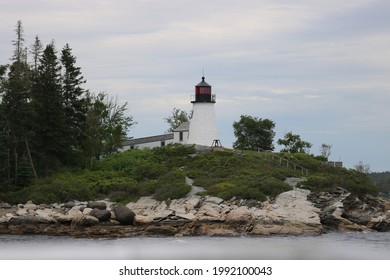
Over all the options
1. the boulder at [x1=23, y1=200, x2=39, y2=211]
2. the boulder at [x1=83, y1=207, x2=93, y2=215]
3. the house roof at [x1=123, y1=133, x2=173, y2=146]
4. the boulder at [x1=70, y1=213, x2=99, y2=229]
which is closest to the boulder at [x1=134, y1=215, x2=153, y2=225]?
the boulder at [x1=70, y1=213, x2=99, y2=229]

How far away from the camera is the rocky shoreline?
4238 cm

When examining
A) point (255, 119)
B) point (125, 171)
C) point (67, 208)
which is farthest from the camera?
point (255, 119)

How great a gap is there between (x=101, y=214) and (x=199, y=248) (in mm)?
8389

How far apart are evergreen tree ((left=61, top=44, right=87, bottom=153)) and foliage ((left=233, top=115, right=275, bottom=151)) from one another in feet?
49.8

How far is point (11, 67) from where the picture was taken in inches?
2352

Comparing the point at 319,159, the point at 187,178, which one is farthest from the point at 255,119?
the point at 187,178

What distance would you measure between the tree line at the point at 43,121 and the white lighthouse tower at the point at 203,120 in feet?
21.9

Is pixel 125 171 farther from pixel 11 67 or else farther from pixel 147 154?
pixel 11 67

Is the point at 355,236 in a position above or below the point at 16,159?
below

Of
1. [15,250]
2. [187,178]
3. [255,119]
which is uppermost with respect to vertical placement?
[255,119]

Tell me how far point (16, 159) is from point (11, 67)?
10.1 m

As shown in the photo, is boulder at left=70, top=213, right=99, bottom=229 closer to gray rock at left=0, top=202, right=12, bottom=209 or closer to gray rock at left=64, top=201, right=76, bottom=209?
gray rock at left=64, top=201, right=76, bottom=209

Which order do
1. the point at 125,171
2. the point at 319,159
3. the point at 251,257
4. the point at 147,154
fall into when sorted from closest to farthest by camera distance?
the point at 251,257 < the point at 125,171 < the point at 147,154 < the point at 319,159

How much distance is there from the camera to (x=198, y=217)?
43.5 m
